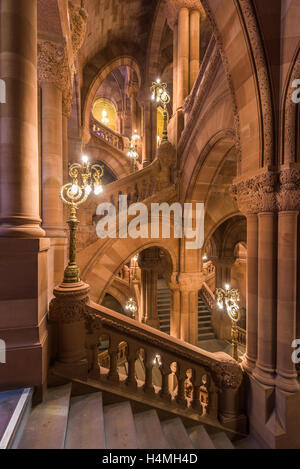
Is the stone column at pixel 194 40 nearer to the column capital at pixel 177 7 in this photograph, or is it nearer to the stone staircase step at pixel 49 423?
the column capital at pixel 177 7

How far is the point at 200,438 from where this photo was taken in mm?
3041

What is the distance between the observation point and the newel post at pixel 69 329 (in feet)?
8.75

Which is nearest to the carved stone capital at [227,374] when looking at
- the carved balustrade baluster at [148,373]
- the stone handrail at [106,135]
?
the carved balustrade baluster at [148,373]

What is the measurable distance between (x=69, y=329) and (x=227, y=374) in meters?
2.47

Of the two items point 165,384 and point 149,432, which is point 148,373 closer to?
point 165,384

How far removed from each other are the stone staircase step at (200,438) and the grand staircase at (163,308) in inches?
336

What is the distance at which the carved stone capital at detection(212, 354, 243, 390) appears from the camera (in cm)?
358

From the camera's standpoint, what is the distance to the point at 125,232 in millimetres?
6262

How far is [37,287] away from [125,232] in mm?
3894

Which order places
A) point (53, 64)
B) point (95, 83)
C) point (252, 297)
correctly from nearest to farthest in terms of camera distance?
point (252, 297) → point (53, 64) → point (95, 83)

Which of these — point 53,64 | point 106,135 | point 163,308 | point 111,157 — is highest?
point 106,135

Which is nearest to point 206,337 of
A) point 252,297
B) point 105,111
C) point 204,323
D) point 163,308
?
point 204,323

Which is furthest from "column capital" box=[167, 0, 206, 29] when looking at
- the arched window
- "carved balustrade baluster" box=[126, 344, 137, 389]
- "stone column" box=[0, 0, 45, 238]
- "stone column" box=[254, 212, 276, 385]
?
the arched window

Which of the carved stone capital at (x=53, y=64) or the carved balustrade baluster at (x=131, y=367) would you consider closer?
the carved balustrade baluster at (x=131, y=367)
